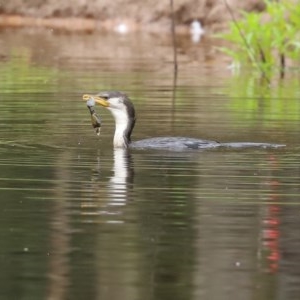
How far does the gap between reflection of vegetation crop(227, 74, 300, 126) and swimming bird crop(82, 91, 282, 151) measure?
77.2 inches

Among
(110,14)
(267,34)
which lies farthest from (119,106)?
(110,14)

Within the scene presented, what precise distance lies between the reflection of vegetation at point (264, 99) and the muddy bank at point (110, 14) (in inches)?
521

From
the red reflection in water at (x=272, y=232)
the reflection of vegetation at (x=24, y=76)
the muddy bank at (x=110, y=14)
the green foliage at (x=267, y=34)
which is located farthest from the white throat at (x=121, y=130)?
the muddy bank at (x=110, y=14)

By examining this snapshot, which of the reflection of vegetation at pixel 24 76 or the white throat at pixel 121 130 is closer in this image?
the white throat at pixel 121 130

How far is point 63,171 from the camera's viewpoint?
36.6 feet

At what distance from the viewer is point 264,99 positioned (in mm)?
17953

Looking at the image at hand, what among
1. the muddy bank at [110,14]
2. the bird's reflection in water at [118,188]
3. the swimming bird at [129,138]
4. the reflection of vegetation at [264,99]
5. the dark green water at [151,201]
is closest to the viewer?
the dark green water at [151,201]

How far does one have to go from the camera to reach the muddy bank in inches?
1390

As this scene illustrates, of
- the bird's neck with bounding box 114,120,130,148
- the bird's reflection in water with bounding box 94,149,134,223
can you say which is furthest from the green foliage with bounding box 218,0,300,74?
the bird's reflection in water with bounding box 94,149,134,223

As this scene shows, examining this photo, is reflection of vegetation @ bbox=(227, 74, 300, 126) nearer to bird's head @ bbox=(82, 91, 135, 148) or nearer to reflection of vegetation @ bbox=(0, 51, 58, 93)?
bird's head @ bbox=(82, 91, 135, 148)

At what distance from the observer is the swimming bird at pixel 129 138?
41.4 feet

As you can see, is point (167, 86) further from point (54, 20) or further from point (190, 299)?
point (54, 20)

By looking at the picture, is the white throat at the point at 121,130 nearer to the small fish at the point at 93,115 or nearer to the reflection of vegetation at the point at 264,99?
the small fish at the point at 93,115

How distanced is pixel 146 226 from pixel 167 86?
11.4 meters
